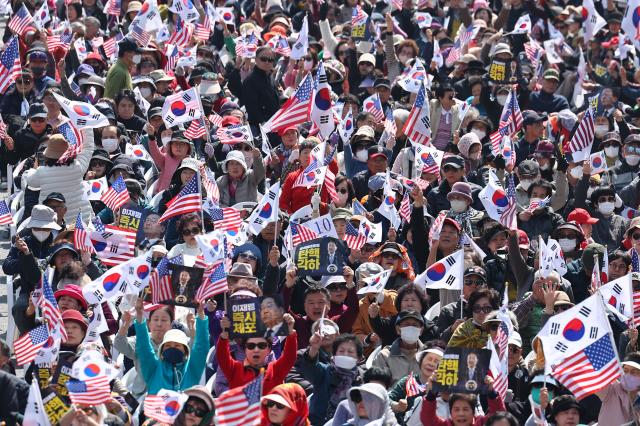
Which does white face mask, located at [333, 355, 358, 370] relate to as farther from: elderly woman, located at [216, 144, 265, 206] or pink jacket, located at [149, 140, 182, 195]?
pink jacket, located at [149, 140, 182, 195]

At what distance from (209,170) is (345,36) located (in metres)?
7.41

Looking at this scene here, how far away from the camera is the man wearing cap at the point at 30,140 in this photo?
21359 mm

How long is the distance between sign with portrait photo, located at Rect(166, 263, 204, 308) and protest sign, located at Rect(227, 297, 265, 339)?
65 cm

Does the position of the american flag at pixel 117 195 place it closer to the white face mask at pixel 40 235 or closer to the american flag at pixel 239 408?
the white face mask at pixel 40 235

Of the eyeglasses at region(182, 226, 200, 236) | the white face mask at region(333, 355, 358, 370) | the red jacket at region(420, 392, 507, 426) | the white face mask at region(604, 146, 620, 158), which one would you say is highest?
the red jacket at region(420, 392, 507, 426)

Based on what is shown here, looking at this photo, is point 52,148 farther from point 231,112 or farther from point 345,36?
point 345,36

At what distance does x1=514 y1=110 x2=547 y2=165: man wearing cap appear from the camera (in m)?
23.1

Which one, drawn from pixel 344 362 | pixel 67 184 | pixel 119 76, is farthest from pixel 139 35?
pixel 344 362

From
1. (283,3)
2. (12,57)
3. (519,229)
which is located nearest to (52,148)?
(12,57)

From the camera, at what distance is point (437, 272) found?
1783 cm

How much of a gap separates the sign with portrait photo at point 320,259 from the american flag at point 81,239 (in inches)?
75.1

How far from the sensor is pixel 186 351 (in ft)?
51.8

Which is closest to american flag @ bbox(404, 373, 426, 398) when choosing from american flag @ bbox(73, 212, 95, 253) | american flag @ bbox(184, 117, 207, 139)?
american flag @ bbox(73, 212, 95, 253)

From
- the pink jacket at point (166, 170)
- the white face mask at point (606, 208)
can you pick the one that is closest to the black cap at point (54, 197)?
the pink jacket at point (166, 170)
